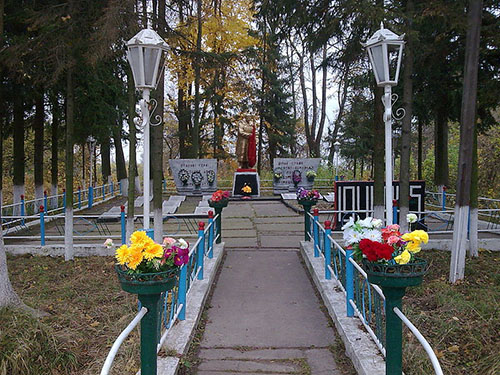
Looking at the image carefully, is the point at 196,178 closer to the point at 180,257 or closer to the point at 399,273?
the point at 180,257

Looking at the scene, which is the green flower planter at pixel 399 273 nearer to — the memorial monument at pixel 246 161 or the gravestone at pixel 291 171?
the memorial monument at pixel 246 161

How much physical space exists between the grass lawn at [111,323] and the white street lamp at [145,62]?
144cm

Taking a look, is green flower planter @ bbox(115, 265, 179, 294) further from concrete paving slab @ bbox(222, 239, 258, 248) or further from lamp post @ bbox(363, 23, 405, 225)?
concrete paving slab @ bbox(222, 239, 258, 248)

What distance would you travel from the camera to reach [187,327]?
5.01 m

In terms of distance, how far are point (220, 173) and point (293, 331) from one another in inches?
1434

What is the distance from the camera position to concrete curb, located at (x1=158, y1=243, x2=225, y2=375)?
4.07 m

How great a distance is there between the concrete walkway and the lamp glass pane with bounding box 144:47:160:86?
10.3ft

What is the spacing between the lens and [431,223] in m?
13.8

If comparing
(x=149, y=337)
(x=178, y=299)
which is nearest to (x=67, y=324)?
(x=178, y=299)

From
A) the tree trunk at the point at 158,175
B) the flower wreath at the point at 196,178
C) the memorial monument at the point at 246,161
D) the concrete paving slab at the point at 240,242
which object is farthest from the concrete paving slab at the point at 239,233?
the flower wreath at the point at 196,178

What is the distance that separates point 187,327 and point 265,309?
138 cm

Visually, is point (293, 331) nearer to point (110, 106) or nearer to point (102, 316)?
point (102, 316)

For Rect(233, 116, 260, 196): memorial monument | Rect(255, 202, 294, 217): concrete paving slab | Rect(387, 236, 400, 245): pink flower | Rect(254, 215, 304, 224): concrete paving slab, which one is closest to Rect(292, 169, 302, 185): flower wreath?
Rect(233, 116, 260, 196): memorial monument

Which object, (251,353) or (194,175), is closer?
(251,353)
